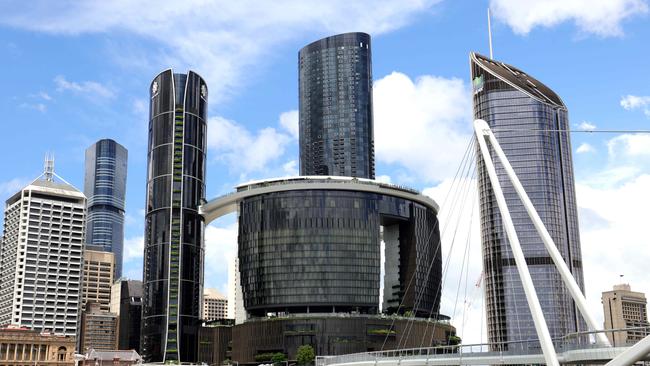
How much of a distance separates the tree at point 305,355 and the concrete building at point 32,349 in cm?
5422

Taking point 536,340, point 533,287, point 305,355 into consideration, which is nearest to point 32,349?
point 305,355

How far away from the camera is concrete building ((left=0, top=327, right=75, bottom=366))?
182000 millimetres

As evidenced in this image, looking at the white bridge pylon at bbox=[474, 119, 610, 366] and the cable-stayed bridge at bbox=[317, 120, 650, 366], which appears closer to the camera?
the white bridge pylon at bbox=[474, 119, 610, 366]

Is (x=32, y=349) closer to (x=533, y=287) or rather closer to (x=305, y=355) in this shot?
(x=305, y=355)

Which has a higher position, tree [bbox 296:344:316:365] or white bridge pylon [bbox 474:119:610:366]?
white bridge pylon [bbox 474:119:610:366]

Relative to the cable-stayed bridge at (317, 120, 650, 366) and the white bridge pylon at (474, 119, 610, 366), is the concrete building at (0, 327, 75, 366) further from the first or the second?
the white bridge pylon at (474, 119, 610, 366)

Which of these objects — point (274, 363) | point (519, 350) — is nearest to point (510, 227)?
point (519, 350)

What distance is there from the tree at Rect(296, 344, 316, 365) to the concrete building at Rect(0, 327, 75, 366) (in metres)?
54.2

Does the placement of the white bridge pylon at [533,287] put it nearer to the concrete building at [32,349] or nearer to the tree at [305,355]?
the tree at [305,355]

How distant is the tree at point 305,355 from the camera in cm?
18712

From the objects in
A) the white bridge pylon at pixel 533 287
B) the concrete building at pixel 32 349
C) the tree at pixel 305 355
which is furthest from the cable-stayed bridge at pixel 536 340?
the concrete building at pixel 32 349

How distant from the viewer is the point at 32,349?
185 m

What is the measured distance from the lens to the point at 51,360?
186m

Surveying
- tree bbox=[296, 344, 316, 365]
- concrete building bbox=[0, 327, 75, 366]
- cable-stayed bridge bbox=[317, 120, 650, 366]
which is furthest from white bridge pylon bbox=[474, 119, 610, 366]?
concrete building bbox=[0, 327, 75, 366]
